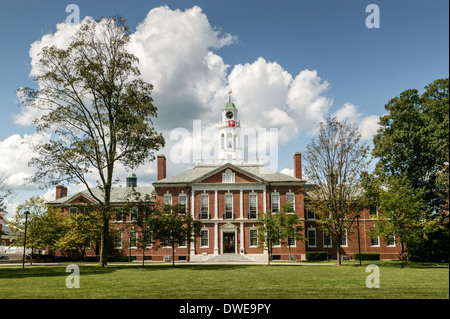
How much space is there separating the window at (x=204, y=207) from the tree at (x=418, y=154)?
18717 millimetres

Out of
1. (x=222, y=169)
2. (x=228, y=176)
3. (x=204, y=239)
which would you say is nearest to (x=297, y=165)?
(x=228, y=176)

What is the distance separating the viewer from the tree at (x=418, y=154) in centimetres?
3394

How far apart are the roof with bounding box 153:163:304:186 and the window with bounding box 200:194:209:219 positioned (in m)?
2.13

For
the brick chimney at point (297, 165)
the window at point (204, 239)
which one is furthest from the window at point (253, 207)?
the brick chimney at point (297, 165)

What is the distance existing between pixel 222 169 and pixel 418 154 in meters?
20.3

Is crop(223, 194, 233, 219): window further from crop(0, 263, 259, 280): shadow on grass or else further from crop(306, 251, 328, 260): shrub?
crop(0, 263, 259, 280): shadow on grass

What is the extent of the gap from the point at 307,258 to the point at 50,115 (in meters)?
29.2

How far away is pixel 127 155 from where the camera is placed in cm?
2959

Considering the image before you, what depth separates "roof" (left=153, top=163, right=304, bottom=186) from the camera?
4419 cm

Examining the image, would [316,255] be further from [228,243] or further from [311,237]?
[228,243]
